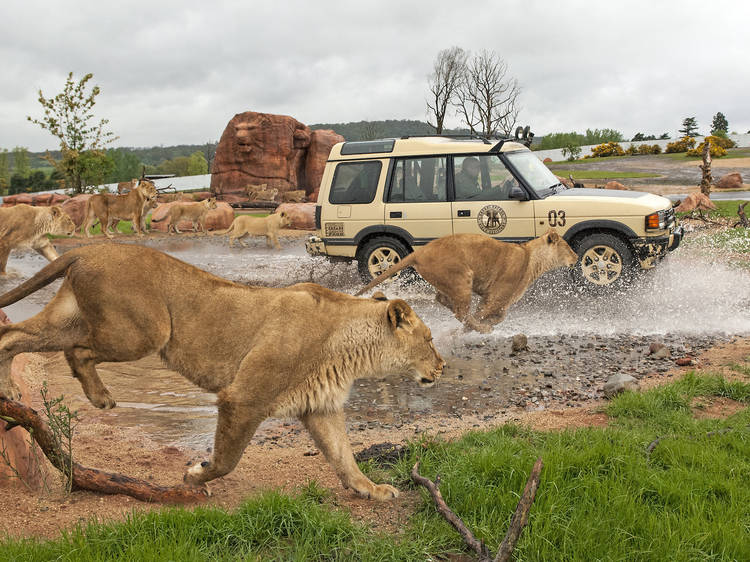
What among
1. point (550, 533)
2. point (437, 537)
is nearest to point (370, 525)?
point (437, 537)

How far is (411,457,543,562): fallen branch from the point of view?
2904 mm

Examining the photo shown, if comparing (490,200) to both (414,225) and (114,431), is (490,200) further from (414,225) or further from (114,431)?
(114,431)

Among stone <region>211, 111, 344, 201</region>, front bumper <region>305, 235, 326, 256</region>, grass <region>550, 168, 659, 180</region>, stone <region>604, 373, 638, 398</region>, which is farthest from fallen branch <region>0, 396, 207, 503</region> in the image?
grass <region>550, 168, 659, 180</region>

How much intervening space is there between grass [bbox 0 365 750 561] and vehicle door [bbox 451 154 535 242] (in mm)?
5651

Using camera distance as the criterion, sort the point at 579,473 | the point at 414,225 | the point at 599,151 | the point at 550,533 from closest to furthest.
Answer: the point at 550,533
the point at 579,473
the point at 414,225
the point at 599,151

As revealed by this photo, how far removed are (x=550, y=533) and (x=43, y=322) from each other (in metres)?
3.03

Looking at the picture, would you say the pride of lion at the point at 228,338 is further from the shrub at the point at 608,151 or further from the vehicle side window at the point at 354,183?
the shrub at the point at 608,151

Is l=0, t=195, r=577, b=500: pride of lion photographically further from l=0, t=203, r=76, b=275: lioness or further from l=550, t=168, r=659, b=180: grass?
l=550, t=168, r=659, b=180: grass

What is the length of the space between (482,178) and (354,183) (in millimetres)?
2085

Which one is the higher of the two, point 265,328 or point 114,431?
point 265,328

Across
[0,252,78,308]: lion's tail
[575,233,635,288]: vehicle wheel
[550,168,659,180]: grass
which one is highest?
[550,168,659,180]: grass

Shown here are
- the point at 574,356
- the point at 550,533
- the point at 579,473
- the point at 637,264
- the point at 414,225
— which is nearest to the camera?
the point at 550,533

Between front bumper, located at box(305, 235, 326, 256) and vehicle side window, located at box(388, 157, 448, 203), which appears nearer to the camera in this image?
vehicle side window, located at box(388, 157, 448, 203)

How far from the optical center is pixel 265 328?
3787mm
